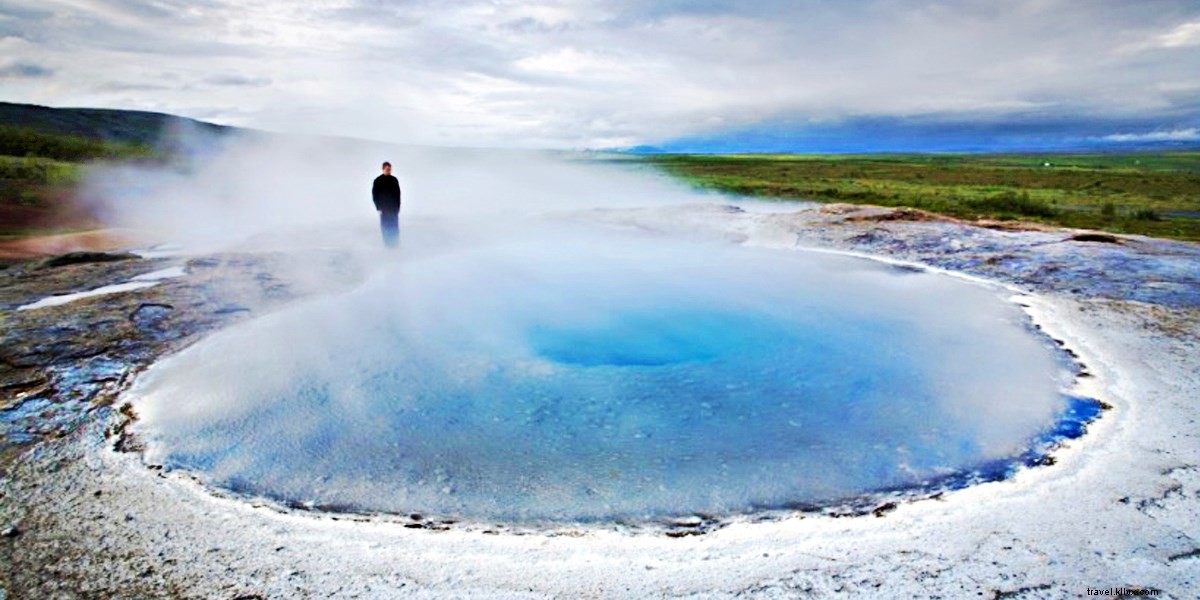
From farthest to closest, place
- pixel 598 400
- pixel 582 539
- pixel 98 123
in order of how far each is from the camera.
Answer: pixel 98 123
pixel 598 400
pixel 582 539

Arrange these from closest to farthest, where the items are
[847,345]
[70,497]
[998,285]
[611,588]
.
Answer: [611,588] < [70,497] < [847,345] < [998,285]

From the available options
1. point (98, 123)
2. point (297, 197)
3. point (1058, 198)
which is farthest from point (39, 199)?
point (98, 123)

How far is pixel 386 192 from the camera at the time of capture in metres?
9.34

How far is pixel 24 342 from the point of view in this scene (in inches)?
200

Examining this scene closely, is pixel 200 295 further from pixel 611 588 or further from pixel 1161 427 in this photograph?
pixel 1161 427

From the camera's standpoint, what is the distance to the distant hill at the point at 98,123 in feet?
160

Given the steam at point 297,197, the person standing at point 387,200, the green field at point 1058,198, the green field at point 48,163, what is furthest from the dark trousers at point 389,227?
the green field at point 1058,198

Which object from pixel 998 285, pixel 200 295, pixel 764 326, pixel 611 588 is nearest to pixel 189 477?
pixel 611 588

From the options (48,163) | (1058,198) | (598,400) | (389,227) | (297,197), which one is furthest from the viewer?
(1058,198)

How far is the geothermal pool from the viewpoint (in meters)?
3.43

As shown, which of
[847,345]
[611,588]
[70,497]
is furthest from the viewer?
[847,345]

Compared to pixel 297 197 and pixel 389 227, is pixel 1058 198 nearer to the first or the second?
pixel 389 227

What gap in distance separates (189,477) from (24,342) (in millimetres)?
2912

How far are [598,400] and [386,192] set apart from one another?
6055mm
